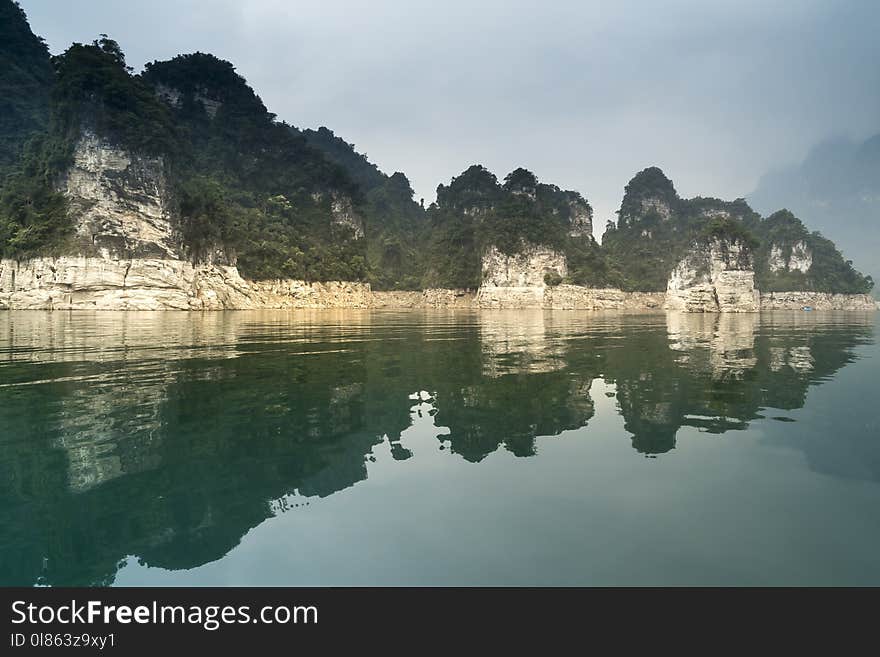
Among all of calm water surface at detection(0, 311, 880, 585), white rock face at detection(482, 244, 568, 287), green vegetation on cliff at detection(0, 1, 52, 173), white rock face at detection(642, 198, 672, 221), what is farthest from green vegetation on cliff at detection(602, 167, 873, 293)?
green vegetation on cliff at detection(0, 1, 52, 173)

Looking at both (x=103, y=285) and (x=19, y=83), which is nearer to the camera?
(x=103, y=285)

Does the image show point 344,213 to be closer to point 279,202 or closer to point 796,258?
point 279,202

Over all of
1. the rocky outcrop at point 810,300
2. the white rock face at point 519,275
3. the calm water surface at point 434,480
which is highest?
the white rock face at point 519,275

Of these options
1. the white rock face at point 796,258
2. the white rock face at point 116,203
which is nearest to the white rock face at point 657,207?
the white rock face at point 796,258

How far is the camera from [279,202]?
318 feet

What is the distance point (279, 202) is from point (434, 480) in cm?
10026

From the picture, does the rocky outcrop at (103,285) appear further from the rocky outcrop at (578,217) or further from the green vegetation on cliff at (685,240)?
the rocky outcrop at (578,217)

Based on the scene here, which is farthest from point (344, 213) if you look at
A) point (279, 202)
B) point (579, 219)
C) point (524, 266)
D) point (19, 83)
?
point (579, 219)

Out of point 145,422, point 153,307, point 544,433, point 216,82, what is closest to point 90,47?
point 153,307

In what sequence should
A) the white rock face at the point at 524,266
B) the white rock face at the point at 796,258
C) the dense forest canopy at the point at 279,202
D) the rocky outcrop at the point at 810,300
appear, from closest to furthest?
1. the dense forest canopy at the point at 279,202
2. the white rock face at the point at 524,266
3. the rocky outcrop at the point at 810,300
4. the white rock face at the point at 796,258

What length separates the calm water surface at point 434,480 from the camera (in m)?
3.97

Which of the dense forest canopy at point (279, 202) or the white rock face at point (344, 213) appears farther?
the white rock face at point (344, 213)

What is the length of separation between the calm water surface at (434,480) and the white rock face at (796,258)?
6283 inches

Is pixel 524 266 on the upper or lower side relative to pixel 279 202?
lower
